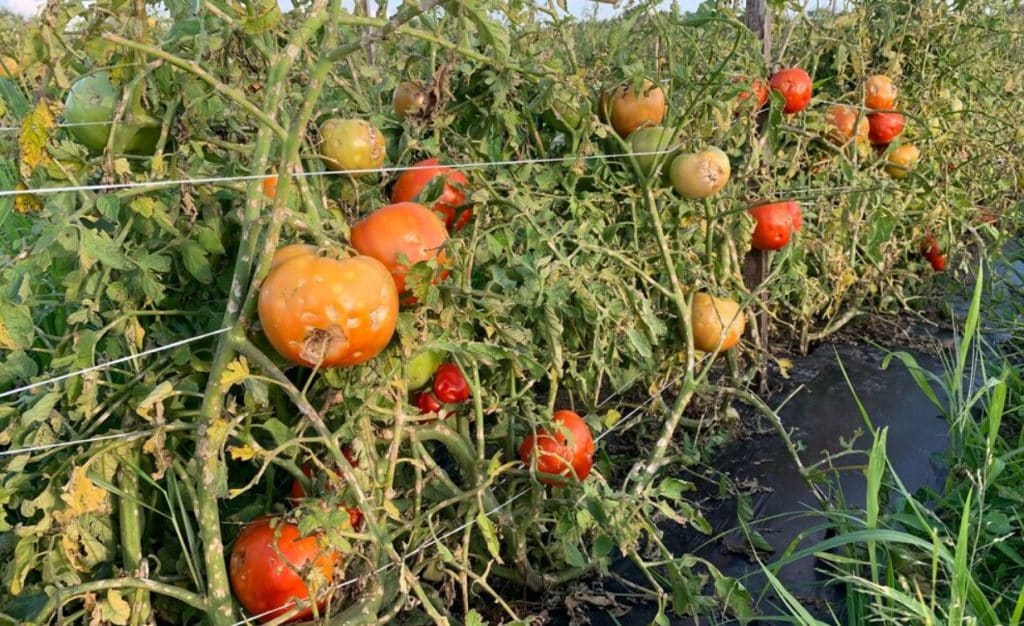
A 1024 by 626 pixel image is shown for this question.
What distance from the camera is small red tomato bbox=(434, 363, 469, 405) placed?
1.38 m

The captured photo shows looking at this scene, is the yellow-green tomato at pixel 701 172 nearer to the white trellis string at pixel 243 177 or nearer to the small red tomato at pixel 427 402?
the white trellis string at pixel 243 177

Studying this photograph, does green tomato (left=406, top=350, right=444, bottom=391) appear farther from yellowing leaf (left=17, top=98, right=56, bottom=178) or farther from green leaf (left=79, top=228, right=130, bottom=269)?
yellowing leaf (left=17, top=98, right=56, bottom=178)

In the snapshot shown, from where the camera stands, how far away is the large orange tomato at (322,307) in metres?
0.93

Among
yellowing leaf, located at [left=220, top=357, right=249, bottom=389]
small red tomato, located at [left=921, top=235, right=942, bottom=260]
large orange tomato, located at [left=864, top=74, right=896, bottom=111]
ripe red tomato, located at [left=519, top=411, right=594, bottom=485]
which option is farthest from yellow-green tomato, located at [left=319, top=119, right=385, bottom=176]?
small red tomato, located at [left=921, top=235, right=942, bottom=260]

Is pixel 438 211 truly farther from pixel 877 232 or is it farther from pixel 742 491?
pixel 877 232

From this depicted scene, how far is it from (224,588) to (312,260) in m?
0.47

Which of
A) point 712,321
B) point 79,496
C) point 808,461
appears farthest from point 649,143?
point 79,496

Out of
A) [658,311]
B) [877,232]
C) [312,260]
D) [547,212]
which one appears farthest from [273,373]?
[877,232]

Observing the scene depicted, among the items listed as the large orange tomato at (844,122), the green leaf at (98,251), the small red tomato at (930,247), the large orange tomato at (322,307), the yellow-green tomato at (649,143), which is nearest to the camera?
the large orange tomato at (322,307)

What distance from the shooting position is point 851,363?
2.67 m

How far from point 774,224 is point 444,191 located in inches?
45.5

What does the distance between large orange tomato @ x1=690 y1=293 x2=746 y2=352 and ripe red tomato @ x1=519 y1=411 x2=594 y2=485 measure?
511 mm

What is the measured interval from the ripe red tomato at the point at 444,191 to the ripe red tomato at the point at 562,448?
401 mm

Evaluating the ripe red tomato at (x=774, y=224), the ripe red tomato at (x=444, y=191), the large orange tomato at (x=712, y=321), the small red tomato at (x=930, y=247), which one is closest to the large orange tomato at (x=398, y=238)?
the ripe red tomato at (x=444, y=191)
